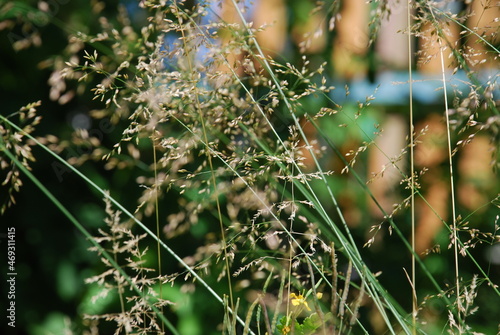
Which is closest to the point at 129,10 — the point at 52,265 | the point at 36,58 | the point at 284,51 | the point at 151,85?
the point at 36,58

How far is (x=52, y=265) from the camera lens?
1791 millimetres

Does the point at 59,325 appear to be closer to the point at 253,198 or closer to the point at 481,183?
the point at 253,198

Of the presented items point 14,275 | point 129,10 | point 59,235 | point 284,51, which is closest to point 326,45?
point 284,51

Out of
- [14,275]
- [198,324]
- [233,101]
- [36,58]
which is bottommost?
[198,324]

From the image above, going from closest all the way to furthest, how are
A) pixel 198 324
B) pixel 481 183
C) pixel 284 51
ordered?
pixel 198 324 → pixel 481 183 → pixel 284 51

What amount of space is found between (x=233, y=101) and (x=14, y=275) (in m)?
1.12

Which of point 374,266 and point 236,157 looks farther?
point 374,266

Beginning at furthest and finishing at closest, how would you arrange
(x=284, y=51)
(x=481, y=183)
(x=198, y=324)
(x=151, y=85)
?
(x=284, y=51), (x=481, y=183), (x=198, y=324), (x=151, y=85)

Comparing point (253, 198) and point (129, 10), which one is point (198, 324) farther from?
point (129, 10)

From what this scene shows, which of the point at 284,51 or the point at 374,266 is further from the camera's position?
the point at 284,51

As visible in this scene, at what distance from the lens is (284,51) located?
201 centimetres

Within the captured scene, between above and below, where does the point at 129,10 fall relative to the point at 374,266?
above

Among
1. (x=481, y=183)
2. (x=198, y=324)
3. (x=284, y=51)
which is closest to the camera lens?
(x=198, y=324)

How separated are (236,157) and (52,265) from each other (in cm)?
101
